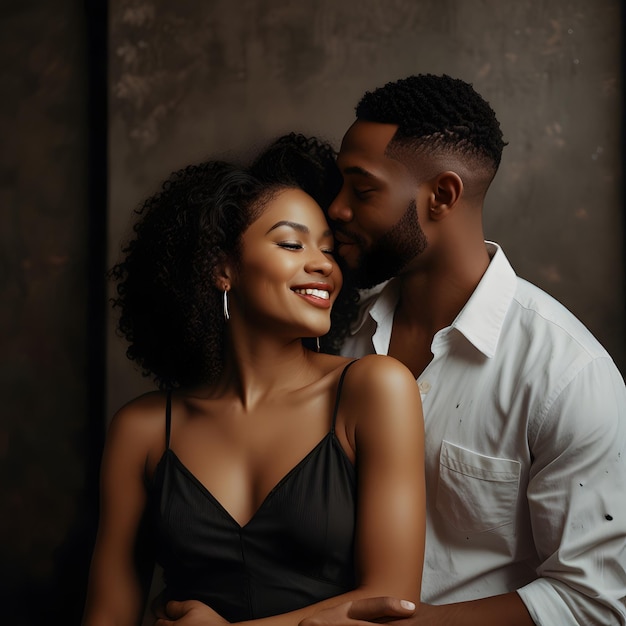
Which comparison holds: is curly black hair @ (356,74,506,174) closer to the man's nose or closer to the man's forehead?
the man's forehead

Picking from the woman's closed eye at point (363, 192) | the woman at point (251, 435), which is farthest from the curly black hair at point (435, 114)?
the woman at point (251, 435)

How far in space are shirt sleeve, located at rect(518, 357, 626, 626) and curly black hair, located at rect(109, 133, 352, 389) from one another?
0.74 metres

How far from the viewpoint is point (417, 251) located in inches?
78.2

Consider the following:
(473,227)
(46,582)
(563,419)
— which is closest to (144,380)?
(46,582)

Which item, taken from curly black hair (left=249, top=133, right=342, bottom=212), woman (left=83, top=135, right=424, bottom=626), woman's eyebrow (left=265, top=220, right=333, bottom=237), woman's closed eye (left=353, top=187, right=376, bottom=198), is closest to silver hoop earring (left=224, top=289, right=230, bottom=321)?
woman (left=83, top=135, right=424, bottom=626)

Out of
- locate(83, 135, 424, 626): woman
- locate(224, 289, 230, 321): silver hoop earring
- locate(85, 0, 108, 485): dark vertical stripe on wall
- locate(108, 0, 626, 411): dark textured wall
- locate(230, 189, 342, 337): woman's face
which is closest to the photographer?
locate(83, 135, 424, 626): woman

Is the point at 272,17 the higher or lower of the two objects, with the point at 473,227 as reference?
higher

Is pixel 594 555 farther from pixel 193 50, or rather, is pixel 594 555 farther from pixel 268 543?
pixel 193 50

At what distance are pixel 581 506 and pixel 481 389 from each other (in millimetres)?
331

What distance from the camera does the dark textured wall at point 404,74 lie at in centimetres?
258

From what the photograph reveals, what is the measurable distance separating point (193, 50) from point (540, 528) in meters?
1.87

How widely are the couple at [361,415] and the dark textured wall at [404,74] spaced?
2.08ft

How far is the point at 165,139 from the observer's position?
2762 millimetres

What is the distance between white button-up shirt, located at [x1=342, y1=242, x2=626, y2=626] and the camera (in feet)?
5.75
